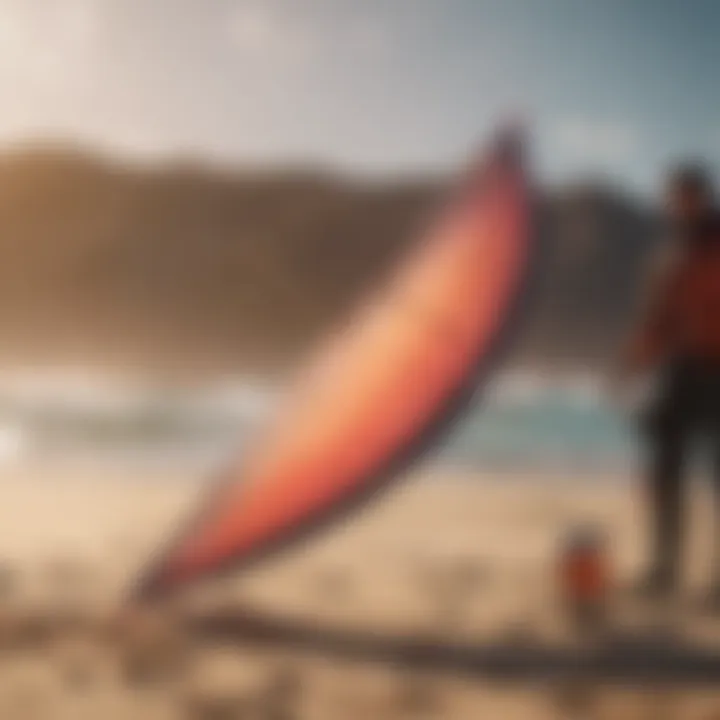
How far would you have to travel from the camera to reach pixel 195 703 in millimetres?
1308

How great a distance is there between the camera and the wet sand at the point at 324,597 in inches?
51.6

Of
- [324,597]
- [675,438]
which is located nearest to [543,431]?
[675,438]

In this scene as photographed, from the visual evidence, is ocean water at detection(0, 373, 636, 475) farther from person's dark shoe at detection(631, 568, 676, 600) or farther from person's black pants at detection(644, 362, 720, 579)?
person's dark shoe at detection(631, 568, 676, 600)

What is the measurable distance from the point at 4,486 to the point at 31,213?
378mm

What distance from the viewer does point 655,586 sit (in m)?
1.42

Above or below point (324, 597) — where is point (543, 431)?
above

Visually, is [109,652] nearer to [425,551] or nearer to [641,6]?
[425,551]

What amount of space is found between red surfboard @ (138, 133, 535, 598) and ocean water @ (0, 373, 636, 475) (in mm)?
37

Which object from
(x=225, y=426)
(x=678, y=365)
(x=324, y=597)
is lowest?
(x=324, y=597)

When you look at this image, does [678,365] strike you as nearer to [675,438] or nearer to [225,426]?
[675,438]

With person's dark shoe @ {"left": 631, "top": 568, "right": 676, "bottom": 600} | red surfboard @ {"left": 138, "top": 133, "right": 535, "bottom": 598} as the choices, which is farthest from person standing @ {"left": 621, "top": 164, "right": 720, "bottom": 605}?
red surfboard @ {"left": 138, "top": 133, "right": 535, "bottom": 598}

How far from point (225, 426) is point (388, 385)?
0.74 feet

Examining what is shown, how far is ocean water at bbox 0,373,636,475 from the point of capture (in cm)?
142

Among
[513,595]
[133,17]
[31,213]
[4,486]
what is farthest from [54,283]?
[513,595]
